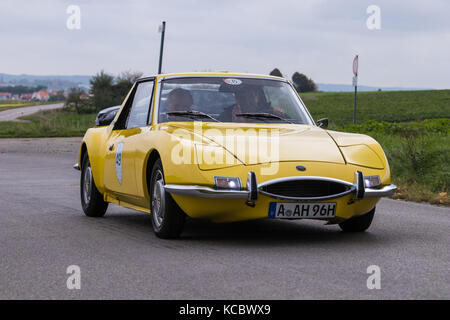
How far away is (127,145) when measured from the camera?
870 cm

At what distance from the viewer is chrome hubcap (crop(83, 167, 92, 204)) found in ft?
33.3

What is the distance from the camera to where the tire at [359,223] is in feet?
26.8

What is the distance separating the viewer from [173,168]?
7.29 meters

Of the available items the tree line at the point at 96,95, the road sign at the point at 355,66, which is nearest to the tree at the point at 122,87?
the tree line at the point at 96,95

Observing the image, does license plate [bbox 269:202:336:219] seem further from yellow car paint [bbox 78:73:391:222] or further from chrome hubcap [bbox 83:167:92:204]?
chrome hubcap [bbox 83:167:92:204]

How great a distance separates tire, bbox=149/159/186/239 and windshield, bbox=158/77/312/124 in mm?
883

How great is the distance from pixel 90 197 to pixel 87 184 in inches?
10.2

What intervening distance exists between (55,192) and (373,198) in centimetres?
715

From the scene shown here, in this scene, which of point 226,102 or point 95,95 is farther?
point 95,95

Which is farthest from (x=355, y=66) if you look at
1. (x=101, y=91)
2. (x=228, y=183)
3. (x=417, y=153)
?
(x=101, y=91)

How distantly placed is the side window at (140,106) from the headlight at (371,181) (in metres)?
2.48

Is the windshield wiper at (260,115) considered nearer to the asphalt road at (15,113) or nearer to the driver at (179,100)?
the driver at (179,100)

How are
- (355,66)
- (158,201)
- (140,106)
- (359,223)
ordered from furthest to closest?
(355,66) < (140,106) < (359,223) < (158,201)

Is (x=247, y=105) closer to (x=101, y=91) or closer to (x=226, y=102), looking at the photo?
(x=226, y=102)
